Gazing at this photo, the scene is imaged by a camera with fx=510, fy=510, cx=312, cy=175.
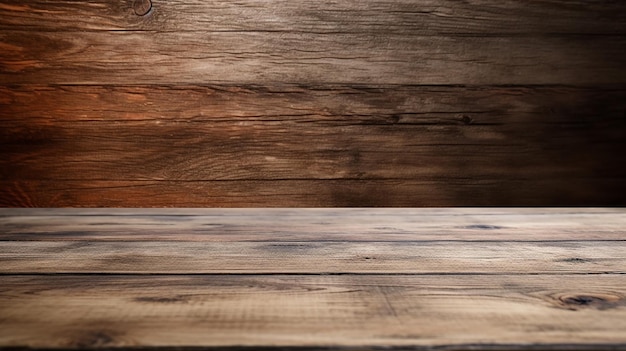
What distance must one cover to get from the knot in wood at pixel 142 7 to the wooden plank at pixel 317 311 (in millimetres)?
933

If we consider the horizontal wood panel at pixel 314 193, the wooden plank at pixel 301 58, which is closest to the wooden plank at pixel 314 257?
→ the horizontal wood panel at pixel 314 193

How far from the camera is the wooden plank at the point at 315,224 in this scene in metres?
0.98

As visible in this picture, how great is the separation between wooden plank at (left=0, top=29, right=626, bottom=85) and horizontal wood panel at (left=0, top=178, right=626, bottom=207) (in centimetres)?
29

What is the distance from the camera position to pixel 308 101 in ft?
4.76

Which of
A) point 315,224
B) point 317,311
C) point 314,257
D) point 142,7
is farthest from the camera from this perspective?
point 142,7

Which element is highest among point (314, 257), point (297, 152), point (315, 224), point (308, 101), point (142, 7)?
point (142, 7)

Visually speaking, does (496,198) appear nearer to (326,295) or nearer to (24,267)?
(326,295)

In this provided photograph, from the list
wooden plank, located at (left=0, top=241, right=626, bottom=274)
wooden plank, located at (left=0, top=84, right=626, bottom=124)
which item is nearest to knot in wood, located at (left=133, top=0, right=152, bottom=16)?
wooden plank, located at (left=0, top=84, right=626, bottom=124)

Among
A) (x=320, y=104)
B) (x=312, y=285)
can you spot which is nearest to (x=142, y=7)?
(x=320, y=104)

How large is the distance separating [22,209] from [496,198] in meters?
1.32

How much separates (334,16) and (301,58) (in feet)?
0.49

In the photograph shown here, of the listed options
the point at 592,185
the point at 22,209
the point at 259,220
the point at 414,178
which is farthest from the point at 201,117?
the point at 592,185

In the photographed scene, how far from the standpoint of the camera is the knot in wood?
1.41 metres

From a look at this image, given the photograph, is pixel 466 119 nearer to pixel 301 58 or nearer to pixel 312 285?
pixel 301 58
